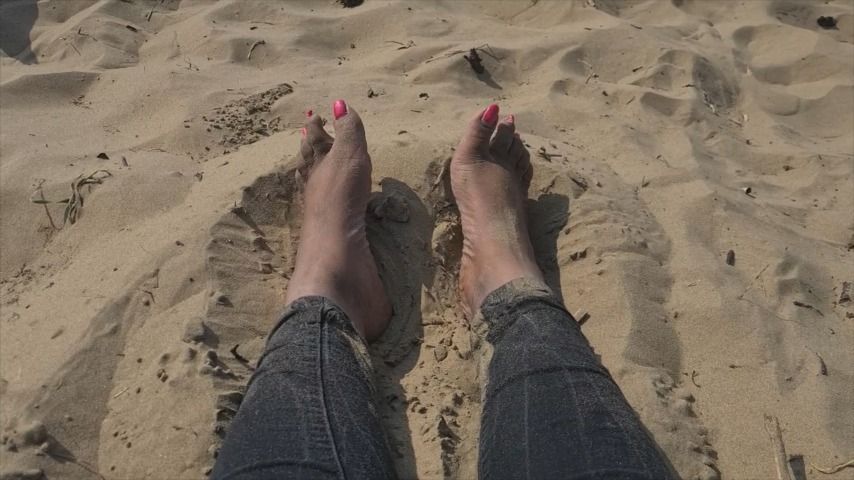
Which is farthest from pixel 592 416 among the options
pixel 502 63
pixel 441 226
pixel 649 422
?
pixel 502 63

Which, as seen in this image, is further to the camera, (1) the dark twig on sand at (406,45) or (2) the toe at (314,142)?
(1) the dark twig on sand at (406,45)

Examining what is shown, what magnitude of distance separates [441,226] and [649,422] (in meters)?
0.91

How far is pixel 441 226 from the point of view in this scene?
6.78ft

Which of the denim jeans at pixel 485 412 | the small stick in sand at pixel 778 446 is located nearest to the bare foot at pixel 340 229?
the denim jeans at pixel 485 412

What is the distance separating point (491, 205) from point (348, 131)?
55 centimetres

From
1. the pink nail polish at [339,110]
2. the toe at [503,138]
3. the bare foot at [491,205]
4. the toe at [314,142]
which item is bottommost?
the bare foot at [491,205]

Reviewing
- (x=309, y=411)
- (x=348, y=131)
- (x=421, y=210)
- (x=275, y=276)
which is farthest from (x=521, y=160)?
(x=309, y=411)

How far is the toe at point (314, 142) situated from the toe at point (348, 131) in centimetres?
4

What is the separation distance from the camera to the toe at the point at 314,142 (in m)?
2.08

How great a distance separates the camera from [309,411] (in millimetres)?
1244

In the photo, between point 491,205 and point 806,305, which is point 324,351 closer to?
point 491,205

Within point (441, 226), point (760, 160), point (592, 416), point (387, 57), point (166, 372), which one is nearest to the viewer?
point (592, 416)

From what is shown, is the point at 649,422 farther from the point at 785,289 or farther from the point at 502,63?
the point at 502,63

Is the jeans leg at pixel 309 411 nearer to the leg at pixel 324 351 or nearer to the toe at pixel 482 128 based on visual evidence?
the leg at pixel 324 351
